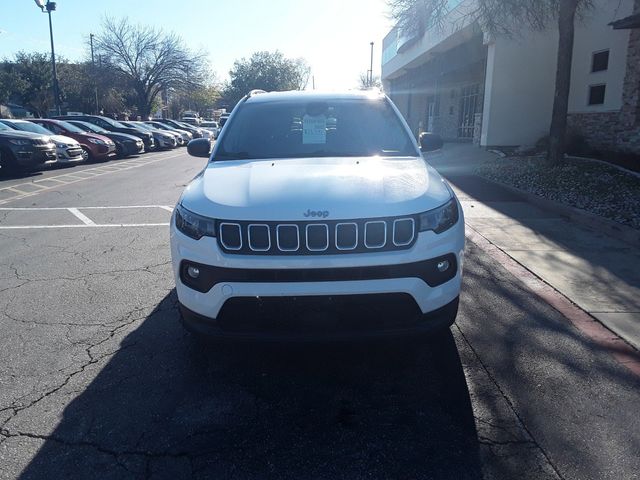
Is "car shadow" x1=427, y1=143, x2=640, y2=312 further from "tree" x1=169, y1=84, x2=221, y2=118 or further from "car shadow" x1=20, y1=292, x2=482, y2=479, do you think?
"tree" x1=169, y1=84, x2=221, y2=118

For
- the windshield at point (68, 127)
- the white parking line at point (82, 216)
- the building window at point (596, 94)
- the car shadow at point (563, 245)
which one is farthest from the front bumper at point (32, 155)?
the building window at point (596, 94)

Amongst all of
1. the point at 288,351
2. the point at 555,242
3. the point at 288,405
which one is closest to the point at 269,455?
the point at 288,405

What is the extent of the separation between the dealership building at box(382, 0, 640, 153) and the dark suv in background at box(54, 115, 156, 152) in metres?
13.6

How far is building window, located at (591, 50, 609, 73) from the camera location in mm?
14461

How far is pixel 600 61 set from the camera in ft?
48.4

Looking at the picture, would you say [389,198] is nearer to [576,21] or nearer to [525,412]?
[525,412]

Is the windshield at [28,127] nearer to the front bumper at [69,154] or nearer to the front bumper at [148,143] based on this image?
the front bumper at [69,154]

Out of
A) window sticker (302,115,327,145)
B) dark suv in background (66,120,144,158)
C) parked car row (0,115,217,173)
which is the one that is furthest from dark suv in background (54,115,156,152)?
window sticker (302,115,327,145)

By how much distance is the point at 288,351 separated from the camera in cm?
366

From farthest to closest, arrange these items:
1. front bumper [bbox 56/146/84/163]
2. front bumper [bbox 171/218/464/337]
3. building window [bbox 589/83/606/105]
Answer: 1. front bumper [bbox 56/146/84/163]
2. building window [bbox 589/83/606/105]
3. front bumper [bbox 171/218/464/337]

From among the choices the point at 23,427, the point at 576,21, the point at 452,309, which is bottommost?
the point at 23,427

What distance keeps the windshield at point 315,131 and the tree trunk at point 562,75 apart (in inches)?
352

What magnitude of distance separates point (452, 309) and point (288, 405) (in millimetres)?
1156

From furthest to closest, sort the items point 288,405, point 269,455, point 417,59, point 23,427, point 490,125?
point 417,59 → point 490,125 → point 288,405 → point 23,427 → point 269,455
